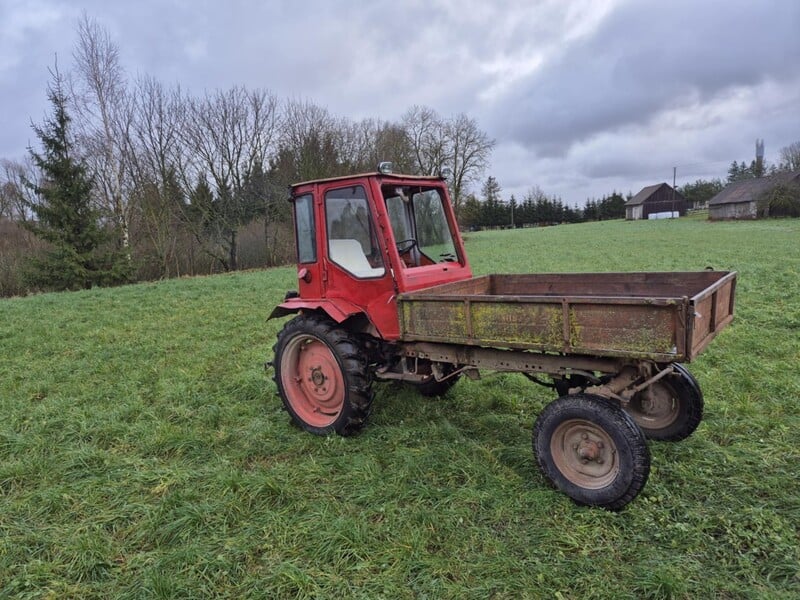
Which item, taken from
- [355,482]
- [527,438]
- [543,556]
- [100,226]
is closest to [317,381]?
[355,482]

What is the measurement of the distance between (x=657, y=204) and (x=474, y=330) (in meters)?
78.2

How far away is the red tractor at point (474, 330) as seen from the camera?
2.84 meters

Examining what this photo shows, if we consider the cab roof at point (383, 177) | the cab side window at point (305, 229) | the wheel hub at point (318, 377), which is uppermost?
the cab roof at point (383, 177)

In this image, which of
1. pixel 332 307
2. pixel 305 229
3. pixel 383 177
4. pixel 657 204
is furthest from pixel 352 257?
pixel 657 204

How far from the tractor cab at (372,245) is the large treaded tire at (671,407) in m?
1.92

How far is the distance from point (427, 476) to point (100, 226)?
849 inches

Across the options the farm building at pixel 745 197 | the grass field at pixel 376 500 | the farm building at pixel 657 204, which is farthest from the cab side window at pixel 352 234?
the farm building at pixel 657 204

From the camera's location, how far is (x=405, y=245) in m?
4.34

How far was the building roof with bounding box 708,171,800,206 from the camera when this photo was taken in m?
45.1

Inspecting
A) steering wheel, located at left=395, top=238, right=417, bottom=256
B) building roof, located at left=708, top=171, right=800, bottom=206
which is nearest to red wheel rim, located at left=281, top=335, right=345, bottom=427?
steering wheel, located at left=395, top=238, right=417, bottom=256

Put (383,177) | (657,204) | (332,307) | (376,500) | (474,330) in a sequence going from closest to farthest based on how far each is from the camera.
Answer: (376,500) < (474,330) < (383,177) < (332,307) < (657,204)

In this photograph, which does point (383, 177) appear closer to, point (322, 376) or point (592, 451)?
point (322, 376)

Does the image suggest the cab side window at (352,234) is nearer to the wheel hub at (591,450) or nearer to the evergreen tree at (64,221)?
the wheel hub at (591,450)

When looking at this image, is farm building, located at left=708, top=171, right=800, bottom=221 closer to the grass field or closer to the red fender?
the grass field
